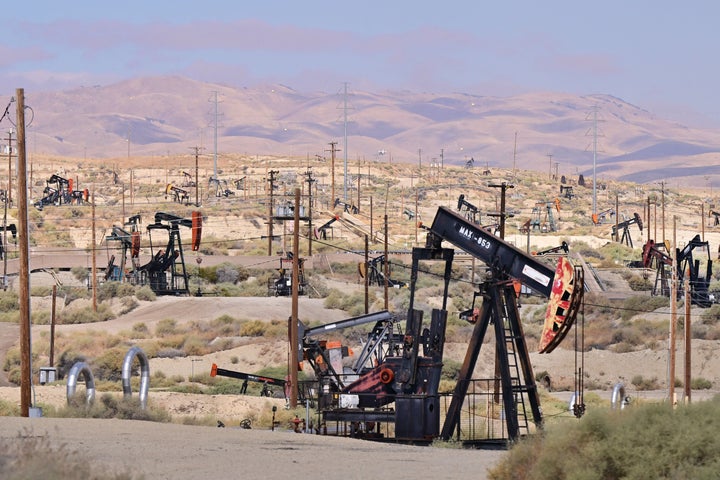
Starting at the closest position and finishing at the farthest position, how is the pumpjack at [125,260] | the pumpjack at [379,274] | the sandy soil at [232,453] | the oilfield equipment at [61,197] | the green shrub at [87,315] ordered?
the sandy soil at [232,453], the green shrub at [87,315], the pumpjack at [125,260], the pumpjack at [379,274], the oilfield equipment at [61,197]

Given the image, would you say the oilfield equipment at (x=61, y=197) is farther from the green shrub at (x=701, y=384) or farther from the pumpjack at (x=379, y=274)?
the green shrub at (x=701, y=384)

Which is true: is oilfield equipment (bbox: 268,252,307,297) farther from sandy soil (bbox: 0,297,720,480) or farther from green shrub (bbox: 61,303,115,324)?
sandy soil (bbox: 0,297,720,480)

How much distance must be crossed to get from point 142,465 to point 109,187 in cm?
11445

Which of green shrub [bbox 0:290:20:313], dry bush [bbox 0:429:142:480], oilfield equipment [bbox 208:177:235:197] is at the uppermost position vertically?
oilfield equipment [bbox 208:177:235:197]

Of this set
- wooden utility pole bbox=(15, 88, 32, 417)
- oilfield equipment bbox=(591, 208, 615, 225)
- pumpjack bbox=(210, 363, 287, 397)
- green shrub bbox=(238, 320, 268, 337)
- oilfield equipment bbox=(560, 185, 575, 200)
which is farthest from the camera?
oilfield equipment bbox=(560, 185, 575, 200)

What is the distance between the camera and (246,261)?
7506 centimetres

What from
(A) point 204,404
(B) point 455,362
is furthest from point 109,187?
(A) point 204,404

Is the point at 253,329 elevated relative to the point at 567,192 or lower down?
lower down

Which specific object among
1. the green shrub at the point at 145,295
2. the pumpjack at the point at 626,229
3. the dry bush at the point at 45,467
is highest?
the pumpjack at the point at 626,229

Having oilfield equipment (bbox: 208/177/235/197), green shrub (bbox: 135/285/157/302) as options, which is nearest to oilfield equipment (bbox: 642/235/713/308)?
green shrub (bbox: 135/285/157/302)

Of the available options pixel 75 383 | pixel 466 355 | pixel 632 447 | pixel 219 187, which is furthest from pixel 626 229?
pixel 632 447

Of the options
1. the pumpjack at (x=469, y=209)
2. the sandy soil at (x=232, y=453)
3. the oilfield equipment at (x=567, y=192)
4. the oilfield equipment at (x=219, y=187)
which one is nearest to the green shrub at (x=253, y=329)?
the pumpjack at (x=469, y=209)

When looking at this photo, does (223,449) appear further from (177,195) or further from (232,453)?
(177,195)

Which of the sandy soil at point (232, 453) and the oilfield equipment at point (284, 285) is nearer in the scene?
the sandy soil at point (232, 453)
